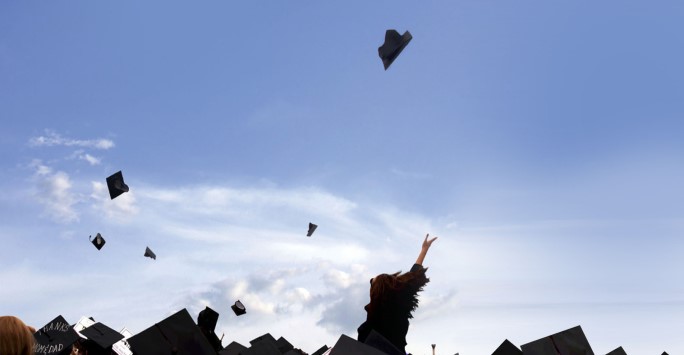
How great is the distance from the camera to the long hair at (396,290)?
187 inches

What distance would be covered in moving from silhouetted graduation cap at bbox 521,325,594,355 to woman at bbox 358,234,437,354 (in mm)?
1038

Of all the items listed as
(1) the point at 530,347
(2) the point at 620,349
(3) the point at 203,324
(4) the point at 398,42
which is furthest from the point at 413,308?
(4) the point at 398,42

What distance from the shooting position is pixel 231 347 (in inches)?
278

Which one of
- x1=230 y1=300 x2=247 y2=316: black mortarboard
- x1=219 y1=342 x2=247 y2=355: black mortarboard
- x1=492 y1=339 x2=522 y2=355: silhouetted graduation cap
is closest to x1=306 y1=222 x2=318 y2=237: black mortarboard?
x1=230 y1=300 x2=247 y2=316: black mortarboard

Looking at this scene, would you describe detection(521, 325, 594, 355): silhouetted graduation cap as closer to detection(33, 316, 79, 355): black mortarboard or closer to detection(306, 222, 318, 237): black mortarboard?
detection(33, 316, 79, 355): black mortarboard

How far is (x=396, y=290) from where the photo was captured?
4.75 m

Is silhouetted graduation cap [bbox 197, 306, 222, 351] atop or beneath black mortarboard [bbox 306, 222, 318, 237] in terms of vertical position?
beneath

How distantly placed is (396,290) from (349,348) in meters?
1.15

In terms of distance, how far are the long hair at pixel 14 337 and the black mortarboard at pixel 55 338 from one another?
2.48 m

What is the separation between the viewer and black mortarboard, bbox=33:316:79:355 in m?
5.43

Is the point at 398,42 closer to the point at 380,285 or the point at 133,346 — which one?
the point at 380,285

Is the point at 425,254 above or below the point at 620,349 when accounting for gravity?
above

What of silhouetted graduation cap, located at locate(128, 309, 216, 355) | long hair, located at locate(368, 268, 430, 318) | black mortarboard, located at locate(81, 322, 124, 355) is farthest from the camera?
black mortarboard, located at locate(81, 322, 124, 355)

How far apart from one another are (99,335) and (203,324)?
3.80ft
